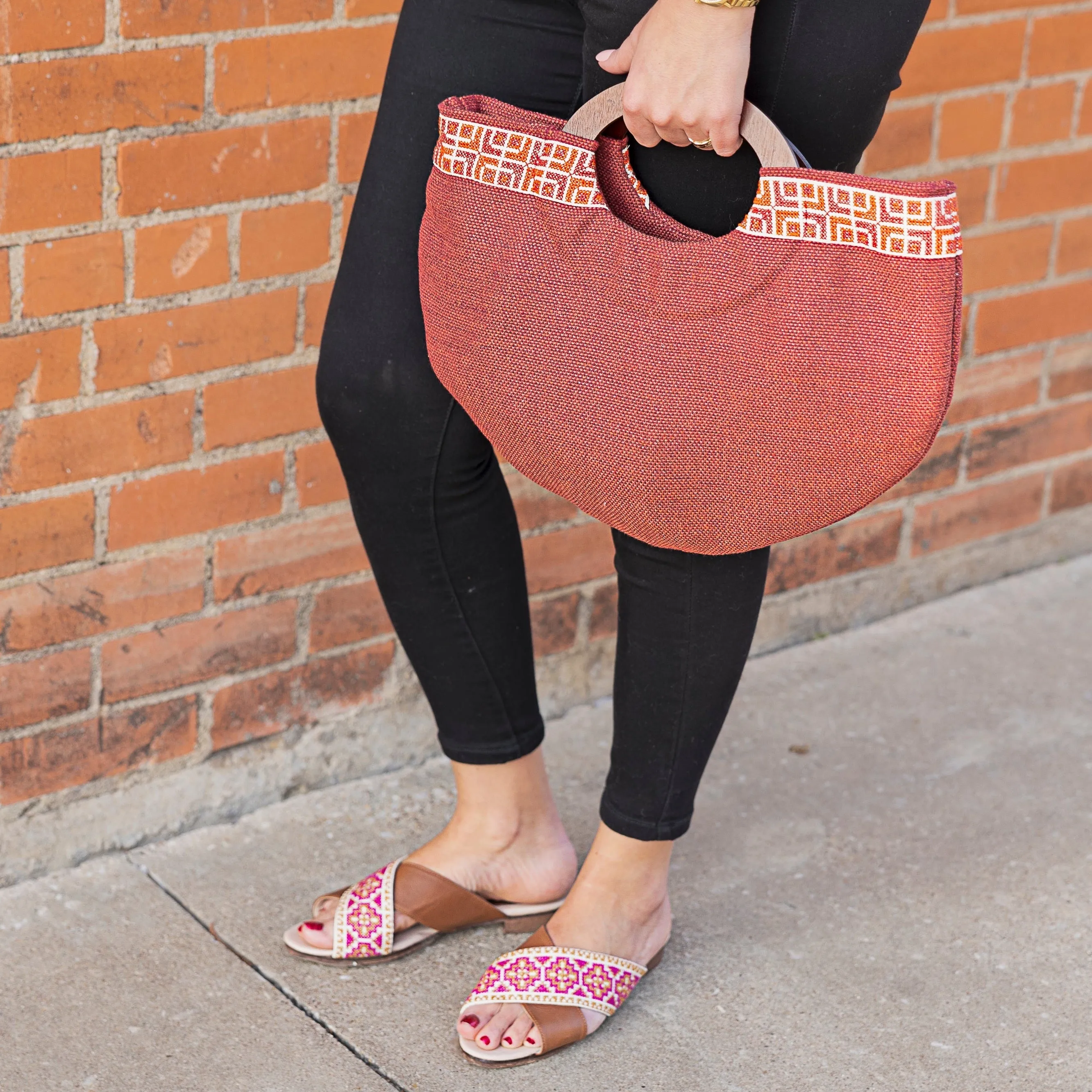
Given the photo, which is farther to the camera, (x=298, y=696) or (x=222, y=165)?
(x=298, y=696)

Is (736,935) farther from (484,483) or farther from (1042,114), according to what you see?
(1042,114)

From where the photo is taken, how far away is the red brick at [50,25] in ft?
5.00

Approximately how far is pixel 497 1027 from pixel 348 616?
66 cm

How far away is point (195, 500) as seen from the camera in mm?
1812

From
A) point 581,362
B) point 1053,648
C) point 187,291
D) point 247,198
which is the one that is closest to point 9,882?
point 187,291

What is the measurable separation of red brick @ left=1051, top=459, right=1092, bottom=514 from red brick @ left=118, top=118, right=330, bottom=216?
1.48 metres

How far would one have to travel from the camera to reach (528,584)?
2109 millimetres

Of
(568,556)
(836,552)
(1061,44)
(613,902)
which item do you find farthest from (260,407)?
(1061,44)

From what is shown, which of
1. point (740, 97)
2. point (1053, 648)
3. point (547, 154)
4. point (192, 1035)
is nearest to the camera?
point (740, 97)

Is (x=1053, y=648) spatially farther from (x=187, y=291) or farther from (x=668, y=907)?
(x=187, y=291)

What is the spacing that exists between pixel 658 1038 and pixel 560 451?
0.63 meters

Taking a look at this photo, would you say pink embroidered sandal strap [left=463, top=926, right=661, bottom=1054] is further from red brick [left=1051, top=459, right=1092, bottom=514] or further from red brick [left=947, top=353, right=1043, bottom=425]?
red brick [left=1051, top=459, right=1092, bottom=514]

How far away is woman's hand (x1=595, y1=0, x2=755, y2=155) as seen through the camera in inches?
45.1

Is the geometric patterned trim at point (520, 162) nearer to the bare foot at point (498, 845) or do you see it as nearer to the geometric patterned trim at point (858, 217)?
the geometric patterned trim at point (858, 217)
